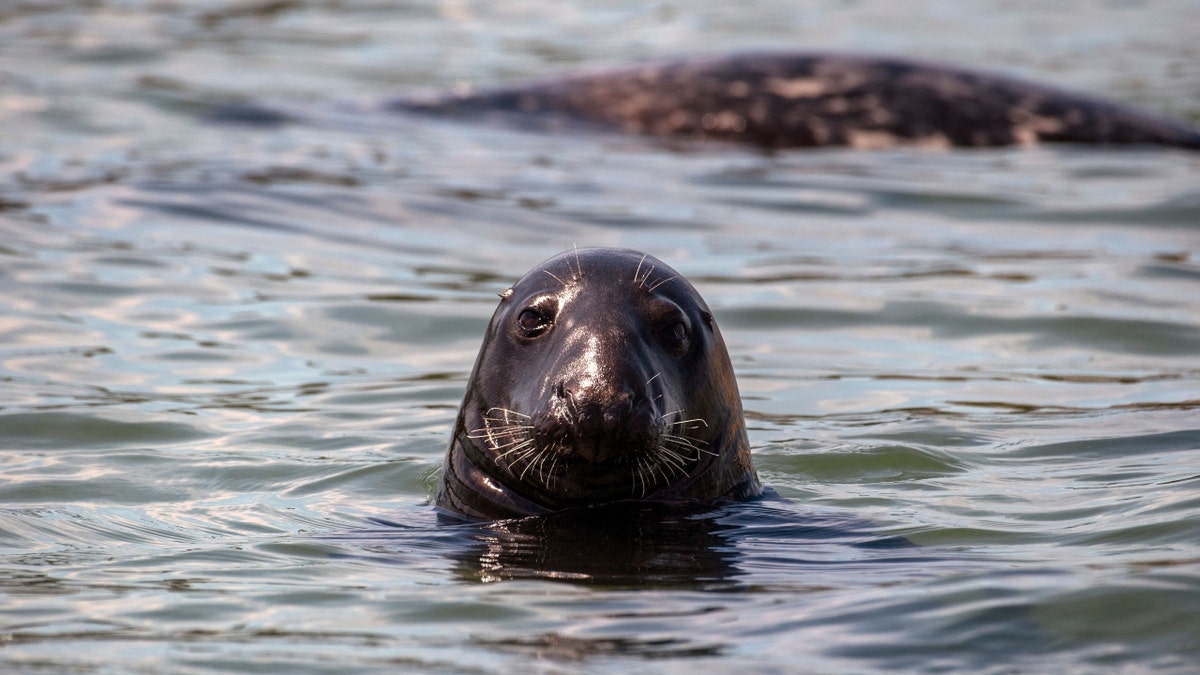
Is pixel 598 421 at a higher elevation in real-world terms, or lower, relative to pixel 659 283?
lower

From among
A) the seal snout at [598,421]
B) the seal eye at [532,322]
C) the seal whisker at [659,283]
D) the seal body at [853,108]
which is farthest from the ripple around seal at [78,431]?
the seal body at [853,108]

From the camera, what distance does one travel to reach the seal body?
40.5 feet

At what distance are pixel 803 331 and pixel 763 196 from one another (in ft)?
8.81

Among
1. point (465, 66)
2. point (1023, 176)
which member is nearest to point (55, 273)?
point (1023, 176)

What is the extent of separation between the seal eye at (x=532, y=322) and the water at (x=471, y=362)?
596 millimetres

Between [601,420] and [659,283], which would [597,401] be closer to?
[601,420]

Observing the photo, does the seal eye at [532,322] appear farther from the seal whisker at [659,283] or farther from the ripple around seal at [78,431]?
the ripple around seal at [78,431]

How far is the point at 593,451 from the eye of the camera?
4.84m

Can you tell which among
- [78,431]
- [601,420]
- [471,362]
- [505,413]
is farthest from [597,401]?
[471,362]

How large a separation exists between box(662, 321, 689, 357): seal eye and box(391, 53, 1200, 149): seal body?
7264 mm

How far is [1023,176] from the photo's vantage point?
11.5 metres

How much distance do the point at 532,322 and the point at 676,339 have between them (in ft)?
1.41

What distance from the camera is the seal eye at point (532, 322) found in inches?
212

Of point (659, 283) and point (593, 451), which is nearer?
point (593, 451)
